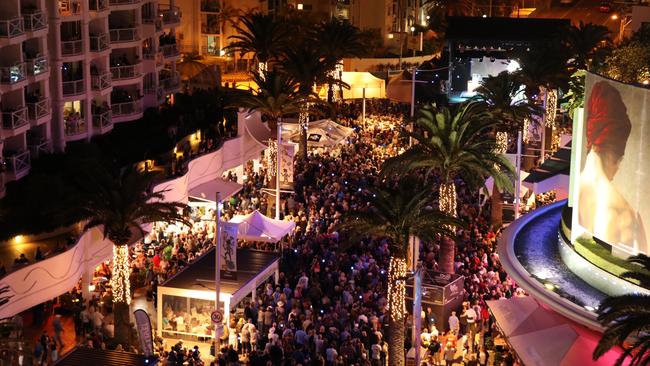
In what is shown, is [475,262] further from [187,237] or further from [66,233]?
[66,233]

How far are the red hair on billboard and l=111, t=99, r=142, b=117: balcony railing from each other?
90.6 feet

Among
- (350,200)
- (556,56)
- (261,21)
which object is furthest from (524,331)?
(261,21)

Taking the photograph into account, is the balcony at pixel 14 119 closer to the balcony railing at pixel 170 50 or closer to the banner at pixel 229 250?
the banner at pixel 229 250

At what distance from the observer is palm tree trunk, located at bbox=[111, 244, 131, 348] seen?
40062 mm

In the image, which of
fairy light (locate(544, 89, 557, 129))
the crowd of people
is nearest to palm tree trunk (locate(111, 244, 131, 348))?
the crowd of people

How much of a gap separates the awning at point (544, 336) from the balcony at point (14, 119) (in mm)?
19168

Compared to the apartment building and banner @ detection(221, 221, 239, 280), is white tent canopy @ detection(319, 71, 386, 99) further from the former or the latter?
banner @ detection(221, 221, 239, 280)

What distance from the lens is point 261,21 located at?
83562mm

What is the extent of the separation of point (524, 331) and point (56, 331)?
15368 mm

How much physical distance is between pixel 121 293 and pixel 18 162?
28.3 ft

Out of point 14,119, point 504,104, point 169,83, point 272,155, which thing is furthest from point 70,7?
point 504,104

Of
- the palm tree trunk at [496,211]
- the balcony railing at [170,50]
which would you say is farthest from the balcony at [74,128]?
the palm tree trunk at [496,211]

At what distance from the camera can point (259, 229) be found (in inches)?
1970

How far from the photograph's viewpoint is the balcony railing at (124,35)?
58.0 meters
